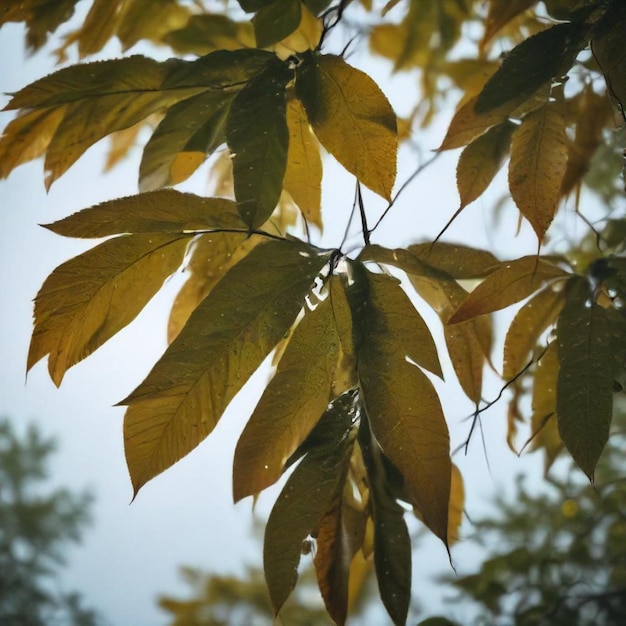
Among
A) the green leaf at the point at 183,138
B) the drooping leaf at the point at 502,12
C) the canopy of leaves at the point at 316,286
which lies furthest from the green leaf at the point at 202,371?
the drooping leaf at the point at 502,12

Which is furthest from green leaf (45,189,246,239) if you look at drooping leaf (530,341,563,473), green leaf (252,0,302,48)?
drooping leaf (530,341,563,473)

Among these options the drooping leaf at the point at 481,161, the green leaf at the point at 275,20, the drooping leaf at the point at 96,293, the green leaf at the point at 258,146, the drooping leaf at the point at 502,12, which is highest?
the drooping leaf at the point at 502,12

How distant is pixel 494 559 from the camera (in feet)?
1.89

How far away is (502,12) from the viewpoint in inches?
16.5

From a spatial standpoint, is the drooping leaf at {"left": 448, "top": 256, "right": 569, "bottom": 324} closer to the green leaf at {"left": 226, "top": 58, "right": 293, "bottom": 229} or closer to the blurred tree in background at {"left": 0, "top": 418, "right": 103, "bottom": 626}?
the green leaf at {"left": 226, "top": 58, "right": 293, "bottom": 229}

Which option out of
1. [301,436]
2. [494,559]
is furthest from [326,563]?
[494,559]

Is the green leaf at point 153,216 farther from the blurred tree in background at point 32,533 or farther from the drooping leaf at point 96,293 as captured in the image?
the blurred tree in background at point 32,533

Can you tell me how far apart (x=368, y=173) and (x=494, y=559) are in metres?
0.43

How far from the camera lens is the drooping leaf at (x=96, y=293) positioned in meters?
0.29

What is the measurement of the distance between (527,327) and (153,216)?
0.80ft

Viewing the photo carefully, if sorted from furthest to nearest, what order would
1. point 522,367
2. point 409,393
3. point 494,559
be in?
1. point 494,559
2. point 522,367
3. point 409,393

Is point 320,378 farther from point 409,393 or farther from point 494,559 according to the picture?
point 494,559

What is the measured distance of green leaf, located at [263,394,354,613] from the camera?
29 cm

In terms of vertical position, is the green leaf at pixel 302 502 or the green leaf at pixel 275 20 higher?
the green leaf at pixel 275 20
